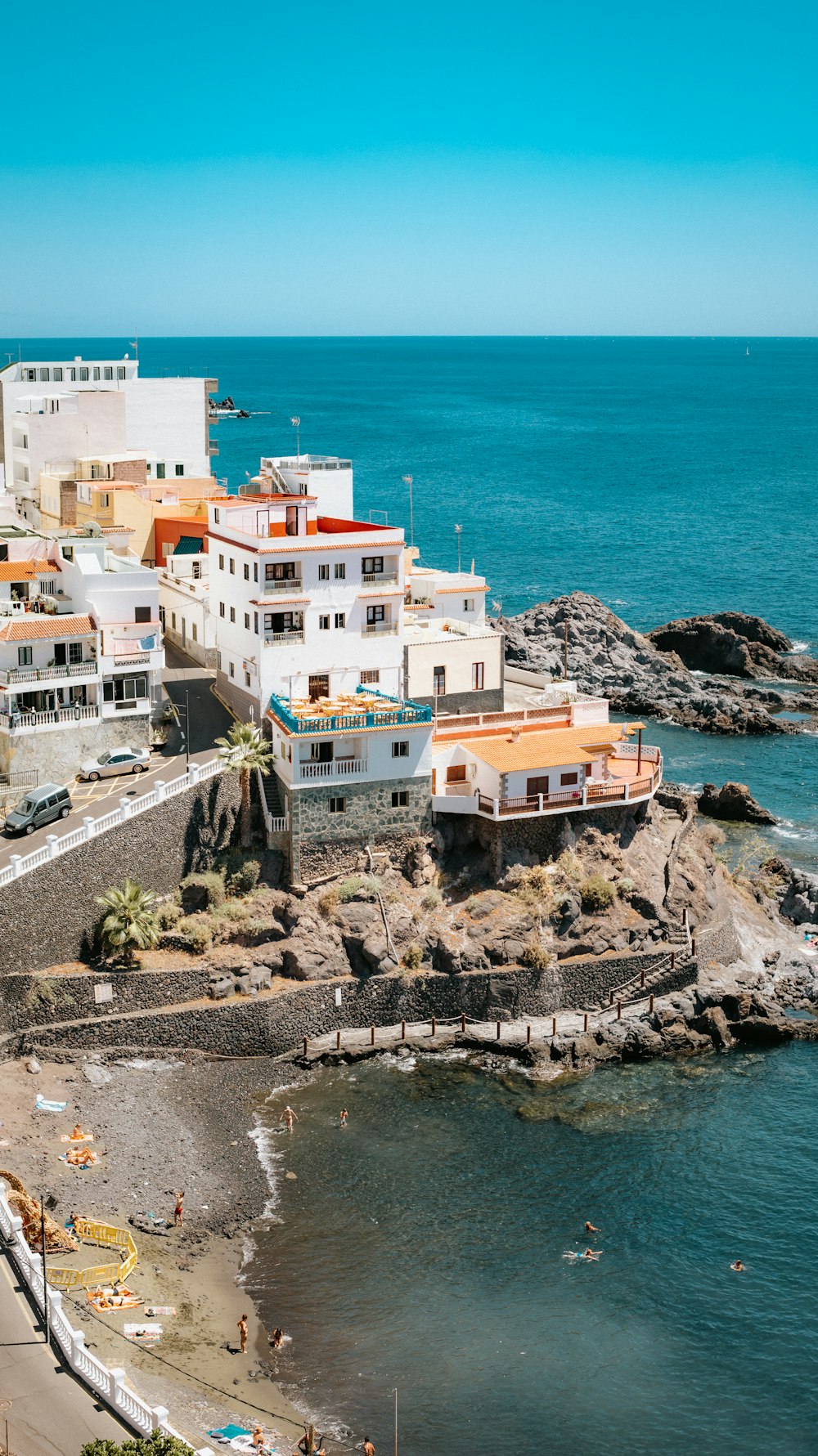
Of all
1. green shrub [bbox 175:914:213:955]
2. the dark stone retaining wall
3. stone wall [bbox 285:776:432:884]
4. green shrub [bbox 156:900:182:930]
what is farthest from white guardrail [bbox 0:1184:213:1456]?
stone wall [bbox 285:776:432:884]

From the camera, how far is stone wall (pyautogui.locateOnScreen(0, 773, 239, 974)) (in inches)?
2031

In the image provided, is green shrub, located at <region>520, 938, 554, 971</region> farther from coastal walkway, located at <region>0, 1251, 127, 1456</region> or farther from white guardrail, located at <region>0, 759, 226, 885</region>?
coastal walkway, located at <region>0, 1251, 127, 1456</region>

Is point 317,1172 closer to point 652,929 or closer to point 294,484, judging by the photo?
point 652,929

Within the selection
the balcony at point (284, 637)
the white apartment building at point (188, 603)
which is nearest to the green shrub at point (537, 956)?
the balcony at point (284, 637)

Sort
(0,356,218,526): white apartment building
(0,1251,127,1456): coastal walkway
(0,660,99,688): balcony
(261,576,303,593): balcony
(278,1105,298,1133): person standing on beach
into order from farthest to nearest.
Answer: (0,356,218,526): white apartment building → (261,576,303,593): balcony → (0,660,99,688): balcony → (278,1105,298,1133): person standing on beach → (0,1251,127,1456): coastal walkway

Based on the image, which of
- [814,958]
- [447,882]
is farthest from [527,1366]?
[814,958]

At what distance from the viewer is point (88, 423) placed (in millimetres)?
80938

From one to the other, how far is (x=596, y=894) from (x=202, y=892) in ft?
48.4

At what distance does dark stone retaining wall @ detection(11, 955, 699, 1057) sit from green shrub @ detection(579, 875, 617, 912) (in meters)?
2.13

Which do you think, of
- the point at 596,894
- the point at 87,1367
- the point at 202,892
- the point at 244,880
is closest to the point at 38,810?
the point at 202,892

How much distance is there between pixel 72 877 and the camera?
2079 inches

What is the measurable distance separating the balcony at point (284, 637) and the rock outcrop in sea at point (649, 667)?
45289mm

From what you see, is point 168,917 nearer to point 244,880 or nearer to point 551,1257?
point 244,880

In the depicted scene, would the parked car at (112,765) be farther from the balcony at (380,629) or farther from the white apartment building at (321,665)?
the balcony at (380,629)
